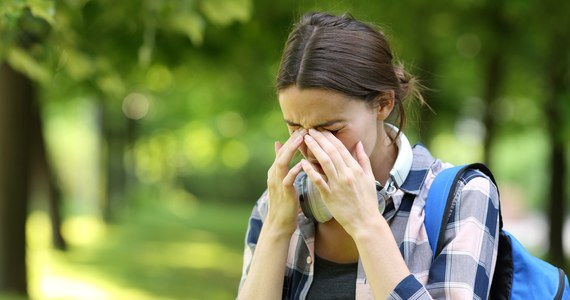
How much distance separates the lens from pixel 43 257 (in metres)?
14.2

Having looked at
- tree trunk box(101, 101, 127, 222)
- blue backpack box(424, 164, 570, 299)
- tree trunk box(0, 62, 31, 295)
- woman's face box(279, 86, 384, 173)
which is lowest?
blue backpack box(424, 164, 570, 299)

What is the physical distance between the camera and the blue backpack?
7.22 ft

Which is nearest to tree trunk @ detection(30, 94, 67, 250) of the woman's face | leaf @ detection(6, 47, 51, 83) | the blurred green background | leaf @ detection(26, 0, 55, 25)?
the blurred green background

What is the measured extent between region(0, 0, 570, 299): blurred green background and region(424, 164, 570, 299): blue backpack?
0.63 m

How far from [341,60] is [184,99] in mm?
18913

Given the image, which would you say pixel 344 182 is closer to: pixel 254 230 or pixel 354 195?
pixel 354 195

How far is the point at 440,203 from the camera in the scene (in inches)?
88.5

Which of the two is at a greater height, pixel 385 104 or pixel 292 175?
pixel 385 104

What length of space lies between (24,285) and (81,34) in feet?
12.4

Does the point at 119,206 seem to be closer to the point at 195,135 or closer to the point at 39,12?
the point at 195,135

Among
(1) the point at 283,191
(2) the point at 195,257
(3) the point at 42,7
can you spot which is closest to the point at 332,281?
(1) the point at 283,191

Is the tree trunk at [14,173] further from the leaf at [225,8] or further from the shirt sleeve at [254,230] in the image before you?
the shirt sleeve at [254,230]

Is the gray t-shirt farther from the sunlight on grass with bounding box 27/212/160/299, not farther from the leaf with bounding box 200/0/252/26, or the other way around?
the sunlight on grass with bounding box 27/212/160/299

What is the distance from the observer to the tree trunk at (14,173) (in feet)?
28.7
